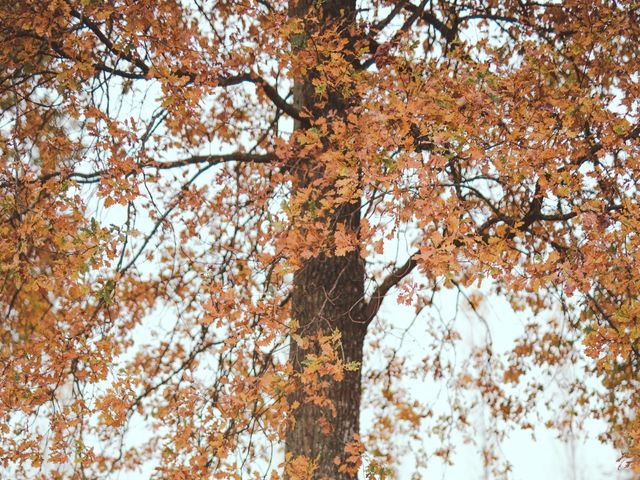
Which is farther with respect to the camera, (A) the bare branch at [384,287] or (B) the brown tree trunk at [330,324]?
(A) the bare branch at [384,287]

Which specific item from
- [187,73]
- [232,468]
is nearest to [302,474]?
[232,468]

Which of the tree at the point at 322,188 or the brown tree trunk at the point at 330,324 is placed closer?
the tree at the point at 322,188

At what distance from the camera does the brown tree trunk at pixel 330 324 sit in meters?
5.89

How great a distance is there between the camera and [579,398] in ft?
27.4

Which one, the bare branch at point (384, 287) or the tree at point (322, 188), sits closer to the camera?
the tree at point (322, 188)

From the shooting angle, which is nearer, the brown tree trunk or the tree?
the tree

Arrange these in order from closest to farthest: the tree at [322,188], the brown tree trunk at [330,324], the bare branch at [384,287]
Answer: the tree at [322,188] → the brown tree trunk at [330,324] → the bare branch at [384,287]

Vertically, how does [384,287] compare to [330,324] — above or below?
above

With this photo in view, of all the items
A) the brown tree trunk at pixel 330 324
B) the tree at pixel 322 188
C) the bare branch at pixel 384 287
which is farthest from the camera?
the bare branch at pixel 384 287

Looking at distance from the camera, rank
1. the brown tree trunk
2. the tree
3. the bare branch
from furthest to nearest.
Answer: the bare branch, the brown tree trunk, the tree

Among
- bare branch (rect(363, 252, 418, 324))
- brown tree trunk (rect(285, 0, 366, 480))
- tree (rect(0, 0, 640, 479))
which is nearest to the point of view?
tree (rect(0, 0, 640, 479))

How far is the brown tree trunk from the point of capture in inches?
232

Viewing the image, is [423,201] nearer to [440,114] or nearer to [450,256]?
[450,256]

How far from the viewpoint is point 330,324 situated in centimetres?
614
